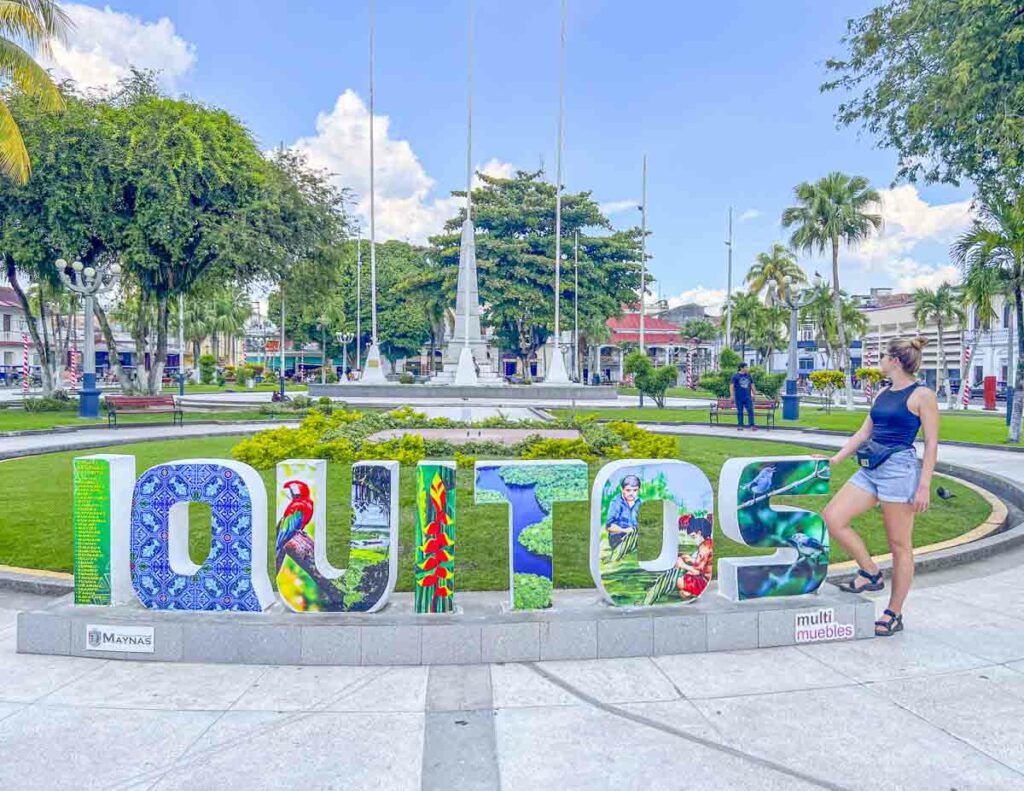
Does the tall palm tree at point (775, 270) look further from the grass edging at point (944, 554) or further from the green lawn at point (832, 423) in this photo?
the grass edging at point (944, 554)

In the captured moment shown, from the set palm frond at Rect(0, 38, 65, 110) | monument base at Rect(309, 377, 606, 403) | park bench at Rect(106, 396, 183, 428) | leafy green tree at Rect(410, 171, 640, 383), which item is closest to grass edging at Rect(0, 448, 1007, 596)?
palm frond at Rect(0, 38, 65, 110)

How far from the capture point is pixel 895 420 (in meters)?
4.83

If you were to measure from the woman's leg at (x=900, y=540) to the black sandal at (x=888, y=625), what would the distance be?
0.15 ft

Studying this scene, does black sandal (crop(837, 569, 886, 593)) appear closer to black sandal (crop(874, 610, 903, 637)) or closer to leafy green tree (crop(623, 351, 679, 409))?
black sandal (crop(874, 610, 903, 637))

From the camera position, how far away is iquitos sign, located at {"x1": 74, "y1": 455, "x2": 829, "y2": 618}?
15.4 feet

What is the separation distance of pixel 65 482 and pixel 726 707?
385 inches

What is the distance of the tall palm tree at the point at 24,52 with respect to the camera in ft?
47.3

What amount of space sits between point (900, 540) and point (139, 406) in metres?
20.0

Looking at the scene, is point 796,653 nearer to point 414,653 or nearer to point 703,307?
point 414,653

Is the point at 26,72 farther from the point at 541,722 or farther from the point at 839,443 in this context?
the point at 839,443

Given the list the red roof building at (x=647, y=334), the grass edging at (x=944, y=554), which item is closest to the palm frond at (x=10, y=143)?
the grass edging at (x=944, y=554)

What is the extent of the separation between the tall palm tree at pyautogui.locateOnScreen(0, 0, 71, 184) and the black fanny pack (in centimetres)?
1612

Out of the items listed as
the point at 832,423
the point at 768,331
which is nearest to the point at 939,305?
the point at 768,331

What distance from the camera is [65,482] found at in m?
10.4
